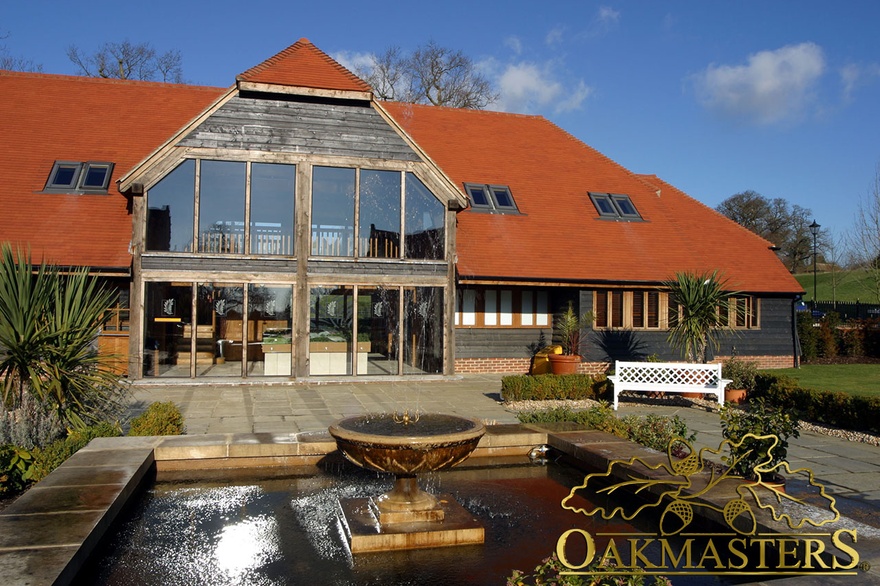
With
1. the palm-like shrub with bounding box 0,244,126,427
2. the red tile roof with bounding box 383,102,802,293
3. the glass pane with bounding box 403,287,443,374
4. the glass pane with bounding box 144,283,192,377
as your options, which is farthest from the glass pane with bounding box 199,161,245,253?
the palm-like shrub with bounding box 0,244,126,427

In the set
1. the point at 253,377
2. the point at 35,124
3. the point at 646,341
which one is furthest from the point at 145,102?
the point at 646,341

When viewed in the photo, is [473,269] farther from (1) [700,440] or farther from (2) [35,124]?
(2) [35,124]

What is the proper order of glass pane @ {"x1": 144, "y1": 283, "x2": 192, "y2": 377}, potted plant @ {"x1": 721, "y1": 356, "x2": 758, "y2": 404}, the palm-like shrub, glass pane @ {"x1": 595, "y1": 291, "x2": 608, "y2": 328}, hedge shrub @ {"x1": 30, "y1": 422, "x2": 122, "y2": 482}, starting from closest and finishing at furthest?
hedge shrub @ {"x1": 30, "y1": 422, "x2": 122, "y2": 482}, the palm-like shrub, potted plant @ {"x1": 721, "y1": 356, "x2": 758, "y2": 404}, glass pane @ {"x1": 144, "y1": 283, "x2": 192, "y2": 377}, glass pane @ {"x1": 595, "y1": 291, "x2": 608, "y2": 328}

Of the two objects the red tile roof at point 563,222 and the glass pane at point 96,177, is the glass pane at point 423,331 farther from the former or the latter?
the glass pane at point 96,177

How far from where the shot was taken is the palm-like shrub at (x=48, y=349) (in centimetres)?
903

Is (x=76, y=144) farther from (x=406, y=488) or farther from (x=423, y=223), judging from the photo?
(x=406, y=488)

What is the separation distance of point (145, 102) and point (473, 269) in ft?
40.1

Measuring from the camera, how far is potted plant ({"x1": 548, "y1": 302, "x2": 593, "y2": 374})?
17234mm

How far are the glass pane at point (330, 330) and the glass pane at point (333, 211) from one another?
42.5 inches

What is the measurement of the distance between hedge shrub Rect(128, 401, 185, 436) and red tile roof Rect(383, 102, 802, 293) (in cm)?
1003

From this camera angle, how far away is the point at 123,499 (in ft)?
22.5

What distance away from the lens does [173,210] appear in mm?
17031

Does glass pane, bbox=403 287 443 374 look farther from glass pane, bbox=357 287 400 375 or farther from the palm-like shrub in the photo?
the palm-like shrub

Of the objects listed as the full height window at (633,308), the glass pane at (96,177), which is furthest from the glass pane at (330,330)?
the full height window at (633,308)
